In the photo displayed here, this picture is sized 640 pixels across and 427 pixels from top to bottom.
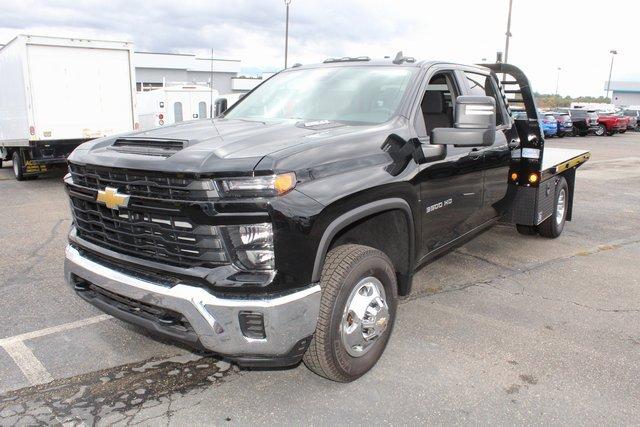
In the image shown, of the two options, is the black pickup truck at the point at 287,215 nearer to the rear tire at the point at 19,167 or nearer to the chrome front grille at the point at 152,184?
the chrome front grille at the point at 152,184

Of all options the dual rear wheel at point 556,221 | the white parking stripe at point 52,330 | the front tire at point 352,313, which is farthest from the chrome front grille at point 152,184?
the dual rear wheel at point 556,221

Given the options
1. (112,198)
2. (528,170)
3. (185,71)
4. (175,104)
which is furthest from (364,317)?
(185,71)

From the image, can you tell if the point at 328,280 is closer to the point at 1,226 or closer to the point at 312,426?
the point at 312,426

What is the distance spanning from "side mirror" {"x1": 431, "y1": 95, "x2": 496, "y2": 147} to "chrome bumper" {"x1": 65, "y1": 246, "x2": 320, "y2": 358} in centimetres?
149

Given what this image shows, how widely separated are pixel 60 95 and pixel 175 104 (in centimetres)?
1055

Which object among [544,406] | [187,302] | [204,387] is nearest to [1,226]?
[204,387]

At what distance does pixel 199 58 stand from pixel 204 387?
185 ft

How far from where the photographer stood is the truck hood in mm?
2652

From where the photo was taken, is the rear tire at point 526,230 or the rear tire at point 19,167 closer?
the rear tire at point 526,230

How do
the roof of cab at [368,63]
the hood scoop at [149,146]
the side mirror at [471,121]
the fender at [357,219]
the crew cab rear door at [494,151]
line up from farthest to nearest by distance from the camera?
the crew cab rear door at [494,151] → the roof of cab at [368,63] → the side mirror at [471,121] → the hood scoop at [149,146] → the fender at [357,219]

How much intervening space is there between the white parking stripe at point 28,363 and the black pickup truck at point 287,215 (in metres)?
0.55

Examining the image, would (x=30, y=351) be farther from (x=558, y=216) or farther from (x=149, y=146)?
(x=558, y=216)

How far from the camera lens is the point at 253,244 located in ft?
8.64

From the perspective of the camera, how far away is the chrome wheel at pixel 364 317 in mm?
3090
